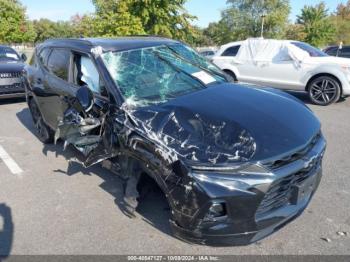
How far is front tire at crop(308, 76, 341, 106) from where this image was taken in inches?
329

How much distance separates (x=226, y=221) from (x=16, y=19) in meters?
30.5

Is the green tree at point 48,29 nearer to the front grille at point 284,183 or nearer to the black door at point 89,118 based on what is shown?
the black door at point 89,118

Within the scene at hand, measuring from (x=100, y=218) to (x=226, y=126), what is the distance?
170 centimetres

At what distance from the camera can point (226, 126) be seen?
2.70m

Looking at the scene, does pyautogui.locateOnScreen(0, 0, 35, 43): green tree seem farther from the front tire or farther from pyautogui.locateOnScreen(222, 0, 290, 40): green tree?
pyautogui.locateOnScreen(222, 0, 290, 40): green tree

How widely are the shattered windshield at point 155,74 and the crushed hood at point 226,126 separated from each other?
0.24 meters

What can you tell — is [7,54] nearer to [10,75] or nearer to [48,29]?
[10,75]

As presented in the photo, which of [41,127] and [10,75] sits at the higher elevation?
[10,75]

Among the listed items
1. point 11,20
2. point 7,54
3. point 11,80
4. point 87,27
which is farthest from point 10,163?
point 11,20

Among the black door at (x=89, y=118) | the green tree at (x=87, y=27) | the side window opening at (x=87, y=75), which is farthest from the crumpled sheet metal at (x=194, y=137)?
the green tree at (x=87, y=27)

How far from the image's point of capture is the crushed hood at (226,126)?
8.18 feet

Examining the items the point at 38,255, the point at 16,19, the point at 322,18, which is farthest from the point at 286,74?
the point at 322,18

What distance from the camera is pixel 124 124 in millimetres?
3049

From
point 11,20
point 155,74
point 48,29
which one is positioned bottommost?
point 155,74
